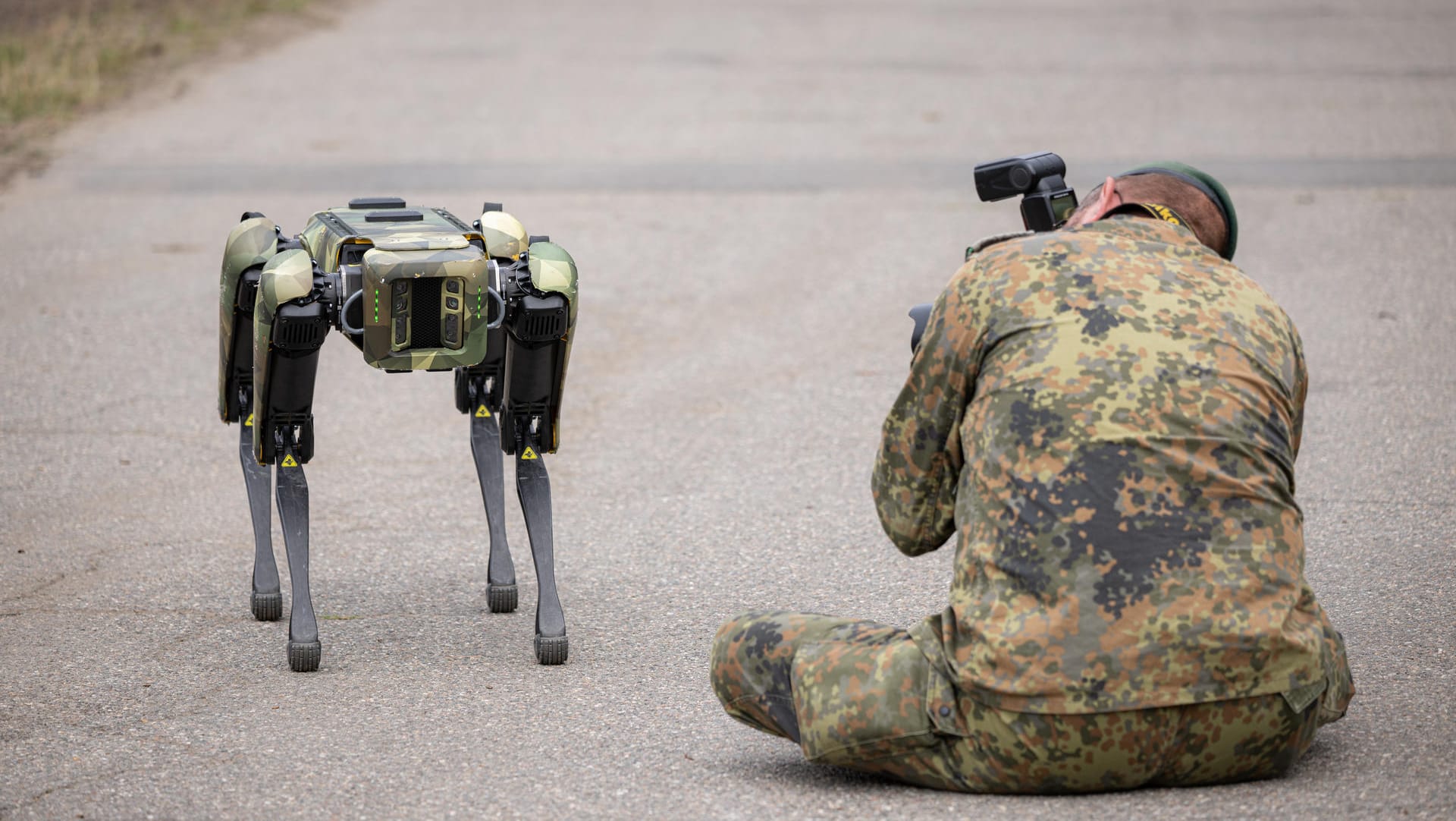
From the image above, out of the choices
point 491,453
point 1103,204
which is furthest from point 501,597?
point 1103,204

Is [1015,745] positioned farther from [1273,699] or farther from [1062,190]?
[1062,190]

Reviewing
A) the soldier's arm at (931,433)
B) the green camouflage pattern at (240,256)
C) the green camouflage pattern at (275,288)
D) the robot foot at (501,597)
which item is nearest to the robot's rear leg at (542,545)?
the robot foot at (501,597)

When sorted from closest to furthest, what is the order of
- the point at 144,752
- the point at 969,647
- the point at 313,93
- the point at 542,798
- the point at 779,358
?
the point at 969,647 < the point at 542,798 < the point at 144,752 < the point at 779,358 < the point at 313,93

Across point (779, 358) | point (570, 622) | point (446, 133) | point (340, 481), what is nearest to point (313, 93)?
point (446, 133)

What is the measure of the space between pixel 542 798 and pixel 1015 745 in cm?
106

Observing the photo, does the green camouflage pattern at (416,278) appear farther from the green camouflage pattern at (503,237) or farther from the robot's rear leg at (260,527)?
the robot's rear leg at (260,527)

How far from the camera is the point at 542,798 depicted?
142 inches

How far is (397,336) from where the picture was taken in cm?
396

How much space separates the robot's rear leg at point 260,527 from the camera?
15.6ft

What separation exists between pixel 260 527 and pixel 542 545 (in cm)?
90

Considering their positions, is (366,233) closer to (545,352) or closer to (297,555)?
(545,352)

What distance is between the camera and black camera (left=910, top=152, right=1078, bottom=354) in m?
3.89

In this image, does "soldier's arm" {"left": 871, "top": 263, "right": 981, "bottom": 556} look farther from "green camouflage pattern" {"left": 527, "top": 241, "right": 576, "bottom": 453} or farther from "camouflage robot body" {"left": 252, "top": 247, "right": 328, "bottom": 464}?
"camouflage robot body" {"left": 252, "top": 247, "right": 328, "bottom": 464}

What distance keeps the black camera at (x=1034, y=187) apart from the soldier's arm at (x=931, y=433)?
0.44 metres
